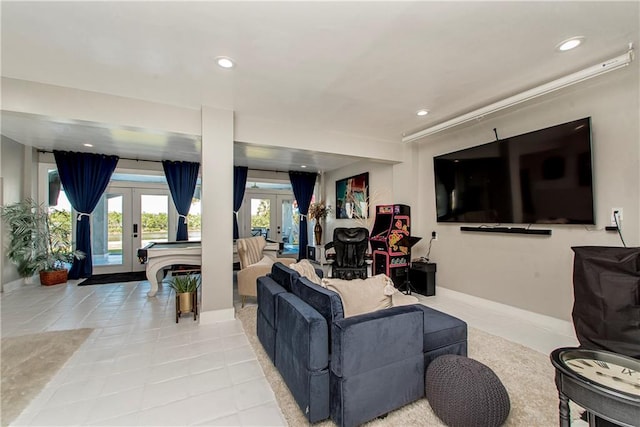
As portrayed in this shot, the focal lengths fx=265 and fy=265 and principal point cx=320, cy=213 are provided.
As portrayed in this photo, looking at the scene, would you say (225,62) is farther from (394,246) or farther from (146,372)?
(394,246)

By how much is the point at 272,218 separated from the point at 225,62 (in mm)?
5743

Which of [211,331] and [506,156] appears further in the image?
[506,156]

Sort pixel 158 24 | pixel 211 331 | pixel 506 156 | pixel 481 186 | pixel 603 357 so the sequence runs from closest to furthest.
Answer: pixel 603 357 → pixel 158 24 → pixel 211 331 → pixel 506 156 → pixel 481 186

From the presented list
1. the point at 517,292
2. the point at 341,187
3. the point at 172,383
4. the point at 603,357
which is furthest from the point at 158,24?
the point at 341,187

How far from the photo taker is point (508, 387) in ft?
6.74

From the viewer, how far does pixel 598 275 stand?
223 centimetres

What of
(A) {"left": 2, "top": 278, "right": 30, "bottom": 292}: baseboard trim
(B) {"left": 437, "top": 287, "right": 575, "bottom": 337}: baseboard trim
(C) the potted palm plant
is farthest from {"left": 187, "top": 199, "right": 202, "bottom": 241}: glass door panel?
(B) {"left": 437, "top": 287, "right": 575, "bottom": 337}: baseboard trim

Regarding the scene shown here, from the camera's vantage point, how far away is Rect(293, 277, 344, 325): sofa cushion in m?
1.74

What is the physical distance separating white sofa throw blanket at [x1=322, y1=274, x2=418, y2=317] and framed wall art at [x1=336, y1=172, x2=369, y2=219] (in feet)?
13.6

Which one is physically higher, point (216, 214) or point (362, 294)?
point (216, 214)

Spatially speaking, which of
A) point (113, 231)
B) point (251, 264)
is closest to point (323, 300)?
point (251, 264)

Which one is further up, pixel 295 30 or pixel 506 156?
pixel 295 30

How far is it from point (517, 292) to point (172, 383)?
4.05 metres

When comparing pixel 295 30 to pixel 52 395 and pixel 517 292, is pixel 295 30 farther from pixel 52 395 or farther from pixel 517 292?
pixel 517 292
